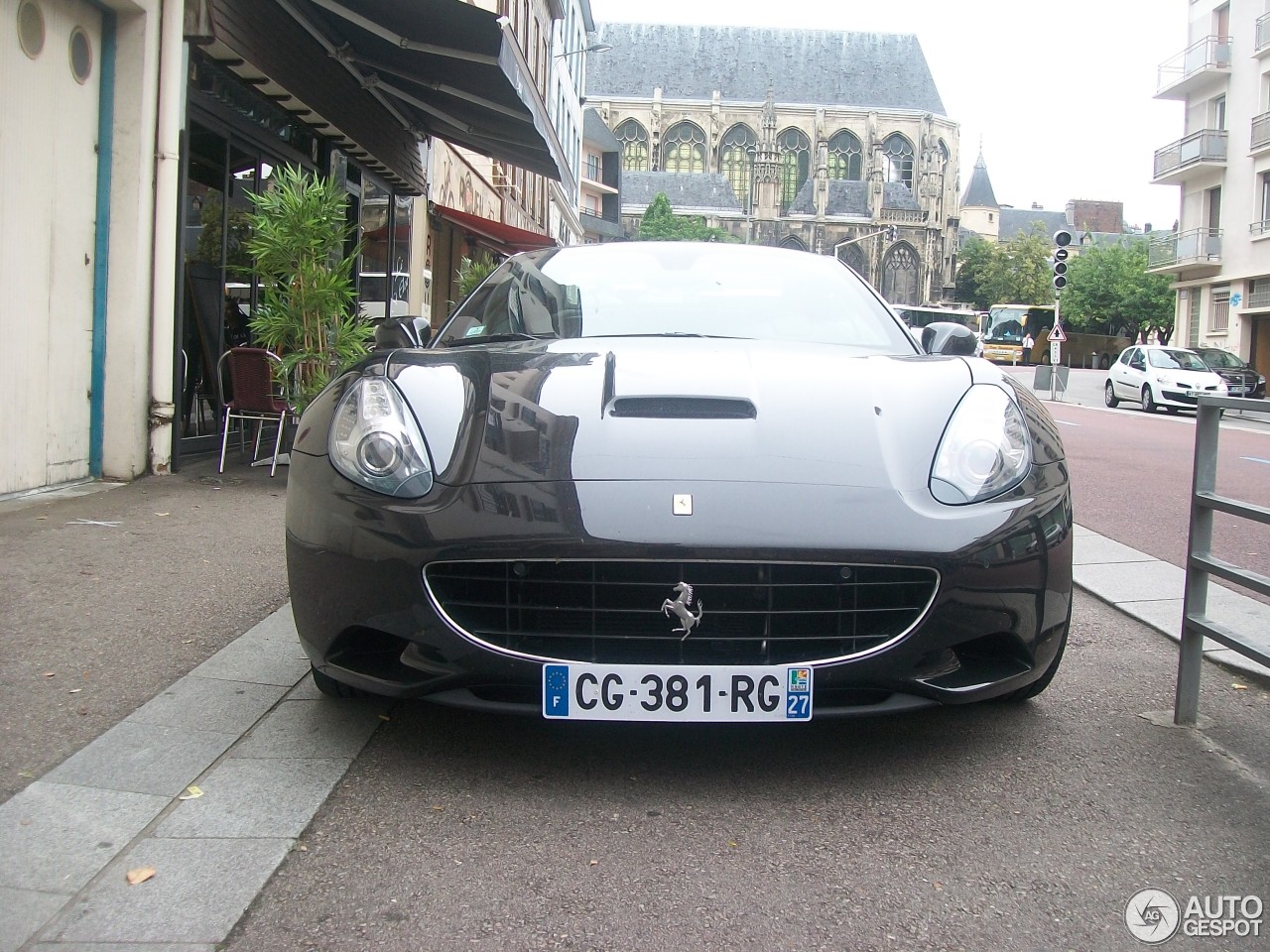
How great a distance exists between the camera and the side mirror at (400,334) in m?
3.78

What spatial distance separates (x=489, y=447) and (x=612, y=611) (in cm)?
49

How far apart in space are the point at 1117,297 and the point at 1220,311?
118 ft

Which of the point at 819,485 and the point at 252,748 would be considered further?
the point at 252,748

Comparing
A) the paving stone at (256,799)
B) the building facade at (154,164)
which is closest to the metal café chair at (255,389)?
the building facade at (154,164)

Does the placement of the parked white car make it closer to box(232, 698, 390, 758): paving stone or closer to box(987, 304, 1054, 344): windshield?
box(232, 698, 390, 758): paving stone

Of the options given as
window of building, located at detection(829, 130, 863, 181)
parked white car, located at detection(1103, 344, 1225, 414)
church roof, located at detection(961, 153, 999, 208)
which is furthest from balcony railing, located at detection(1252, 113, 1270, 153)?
church roof, located at detection(961, 153, 999, 208)

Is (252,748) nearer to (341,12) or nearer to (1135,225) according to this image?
(341,12)

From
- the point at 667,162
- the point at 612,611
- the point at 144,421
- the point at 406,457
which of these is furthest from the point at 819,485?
the point at 667,162

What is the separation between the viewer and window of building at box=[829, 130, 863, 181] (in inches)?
3583

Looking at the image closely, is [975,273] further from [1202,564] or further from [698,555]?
[698,555]

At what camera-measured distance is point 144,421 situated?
23.8 ft

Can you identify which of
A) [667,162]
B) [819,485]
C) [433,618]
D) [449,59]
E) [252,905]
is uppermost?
[667,162]

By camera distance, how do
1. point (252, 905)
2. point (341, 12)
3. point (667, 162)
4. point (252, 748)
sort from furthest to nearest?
point (667, 162) → point (341, 12) → point (252, 748) → point (252, 905)

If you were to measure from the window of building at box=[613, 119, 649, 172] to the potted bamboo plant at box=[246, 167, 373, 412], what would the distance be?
8495 cm
